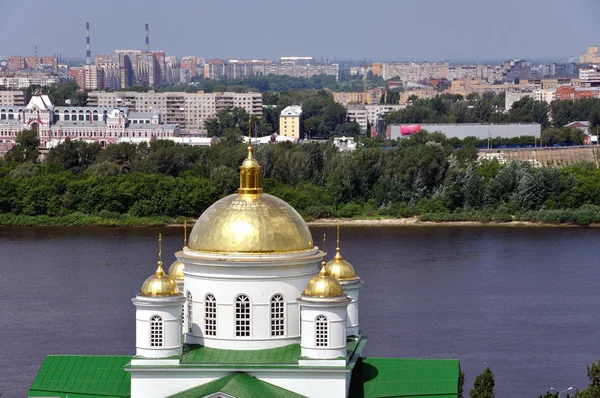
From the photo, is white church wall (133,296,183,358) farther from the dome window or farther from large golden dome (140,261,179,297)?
the dome window

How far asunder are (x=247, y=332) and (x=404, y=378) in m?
1.48

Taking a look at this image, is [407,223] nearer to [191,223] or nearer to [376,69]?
[191,223]

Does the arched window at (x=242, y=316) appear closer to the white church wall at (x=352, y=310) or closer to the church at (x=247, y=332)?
the church at (x=247, y=332)

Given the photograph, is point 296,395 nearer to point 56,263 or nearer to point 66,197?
point 56,263

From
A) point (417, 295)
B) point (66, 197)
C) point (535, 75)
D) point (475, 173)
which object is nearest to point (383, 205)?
point (475, 173)

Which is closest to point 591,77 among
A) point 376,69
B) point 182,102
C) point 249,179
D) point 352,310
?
point 182,102

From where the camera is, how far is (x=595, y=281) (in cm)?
2627

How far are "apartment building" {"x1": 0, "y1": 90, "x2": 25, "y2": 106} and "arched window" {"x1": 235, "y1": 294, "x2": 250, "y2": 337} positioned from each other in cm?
6475

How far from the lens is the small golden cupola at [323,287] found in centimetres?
1356

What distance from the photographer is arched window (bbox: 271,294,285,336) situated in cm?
1392

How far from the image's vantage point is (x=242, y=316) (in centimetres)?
1391

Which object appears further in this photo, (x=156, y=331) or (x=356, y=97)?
(x=356, y=97)

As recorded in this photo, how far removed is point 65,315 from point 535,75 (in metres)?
128

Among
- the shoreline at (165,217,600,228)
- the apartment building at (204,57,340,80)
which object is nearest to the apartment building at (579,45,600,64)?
the apartment building at (204,57,340,80)
